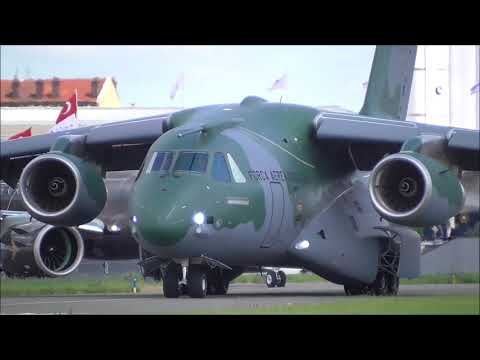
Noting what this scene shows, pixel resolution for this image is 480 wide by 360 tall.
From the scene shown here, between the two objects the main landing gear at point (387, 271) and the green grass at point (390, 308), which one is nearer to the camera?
the green grass at point (390, 308)

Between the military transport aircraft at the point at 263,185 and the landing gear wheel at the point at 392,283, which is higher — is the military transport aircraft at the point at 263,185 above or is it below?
above

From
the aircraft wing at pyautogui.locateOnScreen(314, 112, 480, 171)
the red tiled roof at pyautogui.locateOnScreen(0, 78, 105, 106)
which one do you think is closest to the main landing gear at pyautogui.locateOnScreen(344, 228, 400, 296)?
the aircraft wing at pyautogui.locateOnScreen(314, 112, 480, 171)

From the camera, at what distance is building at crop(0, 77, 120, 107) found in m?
39.5

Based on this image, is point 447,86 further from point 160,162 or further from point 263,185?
point 160,162

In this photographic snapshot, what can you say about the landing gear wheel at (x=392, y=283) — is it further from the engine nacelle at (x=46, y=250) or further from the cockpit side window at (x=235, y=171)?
the engine nacelle at (x=46, y=250)

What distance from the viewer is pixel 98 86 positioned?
139 ft

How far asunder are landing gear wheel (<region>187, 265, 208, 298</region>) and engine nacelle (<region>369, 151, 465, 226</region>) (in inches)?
116

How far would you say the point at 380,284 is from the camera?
1947cm

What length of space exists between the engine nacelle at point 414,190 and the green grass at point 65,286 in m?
6.80

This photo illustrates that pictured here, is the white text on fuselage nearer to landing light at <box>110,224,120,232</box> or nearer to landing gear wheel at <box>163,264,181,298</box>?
landing gear wheel at <box>163,264,181,298</box>

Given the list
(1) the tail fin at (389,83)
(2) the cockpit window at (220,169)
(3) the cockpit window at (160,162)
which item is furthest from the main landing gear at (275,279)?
(3) the cockpit window at (160,162)

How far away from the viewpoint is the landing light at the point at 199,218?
15.7m
